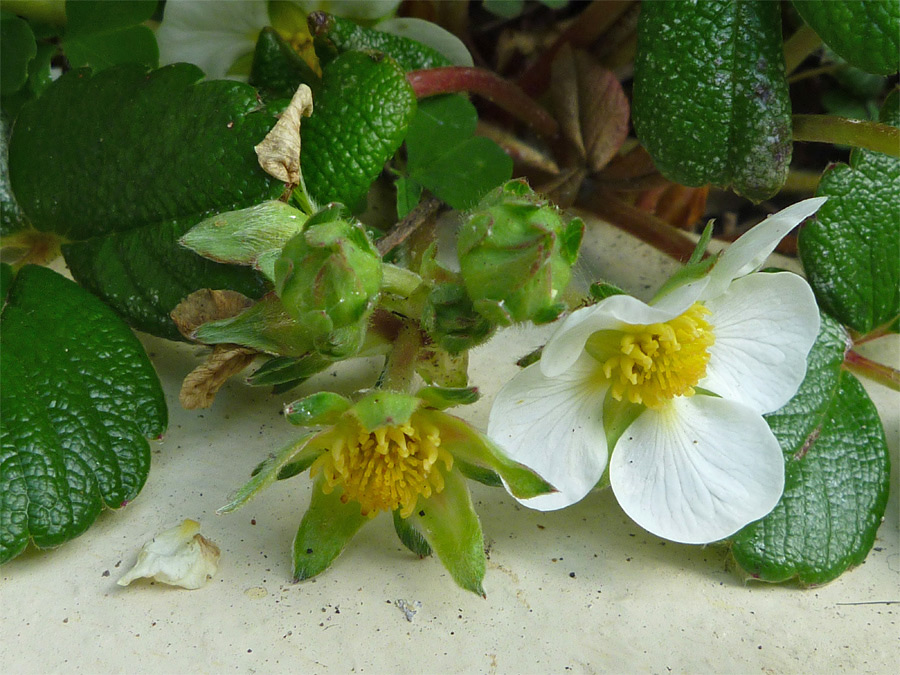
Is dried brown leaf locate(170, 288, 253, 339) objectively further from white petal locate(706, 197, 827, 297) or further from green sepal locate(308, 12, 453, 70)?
white petal locate(706, 197, 827, 297)

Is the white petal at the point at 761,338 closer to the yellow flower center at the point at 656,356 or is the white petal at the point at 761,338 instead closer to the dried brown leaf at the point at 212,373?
the yellow flower center at the point at 656,356

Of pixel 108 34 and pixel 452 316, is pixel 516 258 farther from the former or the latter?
pixel 108 34

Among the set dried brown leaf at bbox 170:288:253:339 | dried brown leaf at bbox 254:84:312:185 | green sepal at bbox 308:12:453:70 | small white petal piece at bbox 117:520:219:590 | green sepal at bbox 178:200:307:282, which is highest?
green sepal at bbox 308:12:453:70

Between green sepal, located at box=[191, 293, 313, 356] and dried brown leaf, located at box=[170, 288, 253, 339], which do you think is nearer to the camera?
green sepal, located at box=[191, 293, 313, 356]

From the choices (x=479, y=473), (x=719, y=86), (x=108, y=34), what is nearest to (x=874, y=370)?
(x=719, y=86)

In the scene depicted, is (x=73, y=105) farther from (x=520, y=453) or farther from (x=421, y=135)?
(x=520, y=453)

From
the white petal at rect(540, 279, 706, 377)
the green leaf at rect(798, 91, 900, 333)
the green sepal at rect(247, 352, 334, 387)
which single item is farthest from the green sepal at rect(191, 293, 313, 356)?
the green leaf at rect(798, 91, 900, 333)

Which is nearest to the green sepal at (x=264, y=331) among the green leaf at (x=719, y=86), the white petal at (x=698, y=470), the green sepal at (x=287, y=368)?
the green sepal at (x=287, y=368)
